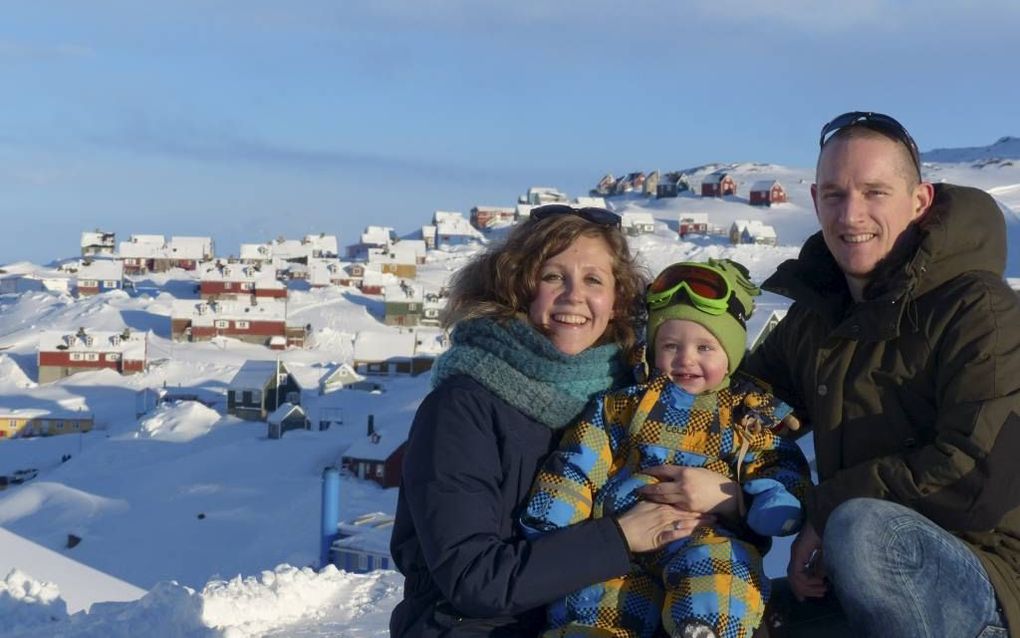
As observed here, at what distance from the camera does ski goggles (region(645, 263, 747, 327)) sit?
3.01 m

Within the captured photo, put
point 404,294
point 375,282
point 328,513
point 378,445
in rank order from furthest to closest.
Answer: point 375,282
point 404,294
point 378,445
point 328,513

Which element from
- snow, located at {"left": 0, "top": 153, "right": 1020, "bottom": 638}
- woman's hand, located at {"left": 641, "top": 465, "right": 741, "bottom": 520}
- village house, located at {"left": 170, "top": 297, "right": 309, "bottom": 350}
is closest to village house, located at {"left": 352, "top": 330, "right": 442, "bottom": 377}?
snow, located at {"left": 0, "top": 153, "right": 1020, "bottom": 638}

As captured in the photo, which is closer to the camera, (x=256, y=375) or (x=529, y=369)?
(x=529, y=369)

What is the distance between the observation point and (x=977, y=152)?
117m

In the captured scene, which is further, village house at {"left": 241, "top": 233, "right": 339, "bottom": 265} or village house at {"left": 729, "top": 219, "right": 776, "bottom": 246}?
village house at {"left": 241, "top": 233, "right": 339, "bottom": 265}

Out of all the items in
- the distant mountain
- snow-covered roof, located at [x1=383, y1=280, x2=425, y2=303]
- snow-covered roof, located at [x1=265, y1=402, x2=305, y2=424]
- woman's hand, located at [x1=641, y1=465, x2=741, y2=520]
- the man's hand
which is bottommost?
snow-covered roof, located at [x1=265, y1=402, x2=305, y2=424]

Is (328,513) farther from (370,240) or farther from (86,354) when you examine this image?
(370,240)

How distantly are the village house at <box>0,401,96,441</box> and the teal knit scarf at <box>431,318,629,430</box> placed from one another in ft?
108

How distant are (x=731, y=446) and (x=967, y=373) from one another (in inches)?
23.6

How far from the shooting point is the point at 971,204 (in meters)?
2.79

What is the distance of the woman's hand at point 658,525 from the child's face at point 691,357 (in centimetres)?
33

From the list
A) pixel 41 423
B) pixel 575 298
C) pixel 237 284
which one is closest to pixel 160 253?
pixel 237 284

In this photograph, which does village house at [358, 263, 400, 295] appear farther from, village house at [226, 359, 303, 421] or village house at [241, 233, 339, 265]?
village house at [226, 359, 303, 421]

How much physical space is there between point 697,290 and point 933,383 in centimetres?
64
